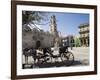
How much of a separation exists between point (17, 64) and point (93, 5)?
1008mm

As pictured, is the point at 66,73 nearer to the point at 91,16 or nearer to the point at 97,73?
the point at 97,73

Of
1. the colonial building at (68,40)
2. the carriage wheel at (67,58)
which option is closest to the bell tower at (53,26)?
the colonial building at (68,40)

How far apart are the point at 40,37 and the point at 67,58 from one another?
0.36 meters

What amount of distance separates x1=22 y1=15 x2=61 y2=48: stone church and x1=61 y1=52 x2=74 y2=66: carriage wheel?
137 mm

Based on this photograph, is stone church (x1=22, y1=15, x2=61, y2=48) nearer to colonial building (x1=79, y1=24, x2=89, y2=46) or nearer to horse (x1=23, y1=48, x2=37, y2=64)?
horse (x1=23, y1=48, x2=37, y2=64)

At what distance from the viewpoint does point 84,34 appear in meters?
1.93

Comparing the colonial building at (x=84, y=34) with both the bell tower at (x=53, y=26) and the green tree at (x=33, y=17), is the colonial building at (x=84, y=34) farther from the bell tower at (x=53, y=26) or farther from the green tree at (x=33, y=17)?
the green tree at (x=33, y=17)

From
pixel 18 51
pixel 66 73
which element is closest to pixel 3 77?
pixel 18 51

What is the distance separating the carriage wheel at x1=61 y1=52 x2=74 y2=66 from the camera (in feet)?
6.09

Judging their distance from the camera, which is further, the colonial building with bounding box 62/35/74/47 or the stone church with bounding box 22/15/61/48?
the colonial building with bounding box 62/35/74/47

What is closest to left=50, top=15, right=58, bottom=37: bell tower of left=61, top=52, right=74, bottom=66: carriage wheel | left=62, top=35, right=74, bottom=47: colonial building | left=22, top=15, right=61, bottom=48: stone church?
left=22, top=15, right=61, bottom=48: stone church

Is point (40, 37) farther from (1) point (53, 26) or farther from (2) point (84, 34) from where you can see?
(2) point (84, 34)

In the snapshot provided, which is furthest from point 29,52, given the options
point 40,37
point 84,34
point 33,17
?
point 84,34

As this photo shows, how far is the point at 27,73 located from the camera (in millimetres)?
1740
